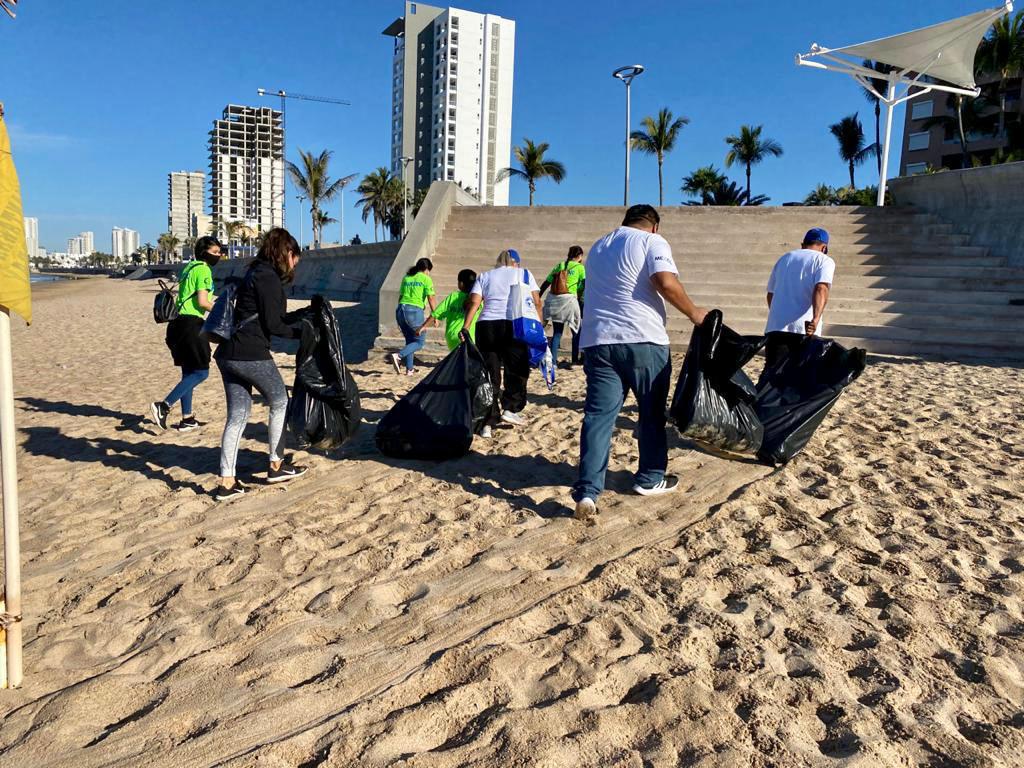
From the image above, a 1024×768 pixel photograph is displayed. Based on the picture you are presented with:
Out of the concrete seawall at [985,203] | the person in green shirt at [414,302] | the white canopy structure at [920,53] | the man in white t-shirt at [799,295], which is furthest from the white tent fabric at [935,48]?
the man in white t-shirt at [799,295]

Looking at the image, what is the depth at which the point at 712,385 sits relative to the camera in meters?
3.97

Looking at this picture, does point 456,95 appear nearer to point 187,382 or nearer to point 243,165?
point 243,165

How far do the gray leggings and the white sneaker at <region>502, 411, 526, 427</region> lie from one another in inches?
81.0

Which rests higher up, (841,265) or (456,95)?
(456,95)

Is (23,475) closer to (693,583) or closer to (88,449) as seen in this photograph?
(88,449)

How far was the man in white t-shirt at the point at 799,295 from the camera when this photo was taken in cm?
491

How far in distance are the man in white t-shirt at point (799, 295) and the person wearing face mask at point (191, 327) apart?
4.26 m

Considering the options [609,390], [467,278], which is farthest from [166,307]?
[609,390]

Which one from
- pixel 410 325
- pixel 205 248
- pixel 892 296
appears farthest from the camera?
pixel 892 296

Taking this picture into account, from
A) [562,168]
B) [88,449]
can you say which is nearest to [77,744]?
[88,449]

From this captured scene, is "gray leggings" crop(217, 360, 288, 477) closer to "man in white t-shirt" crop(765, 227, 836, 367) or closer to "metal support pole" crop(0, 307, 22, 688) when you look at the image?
"metal support pole" crop(0, 307, 22, 688)

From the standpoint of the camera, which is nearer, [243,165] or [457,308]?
[457,308]

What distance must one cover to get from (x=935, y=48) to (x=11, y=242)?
828 inches

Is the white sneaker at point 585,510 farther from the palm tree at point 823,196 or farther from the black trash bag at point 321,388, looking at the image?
the palm tree at point 823,196
